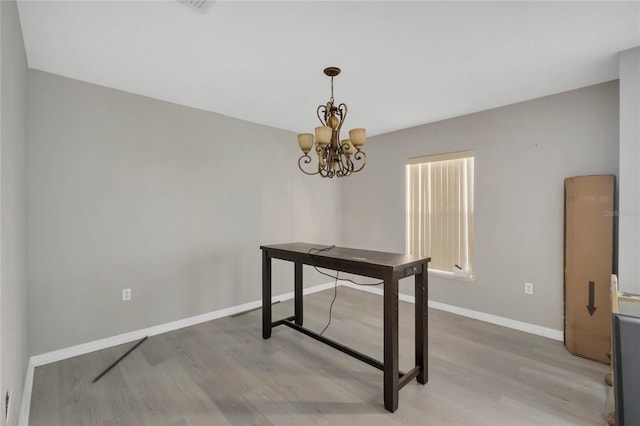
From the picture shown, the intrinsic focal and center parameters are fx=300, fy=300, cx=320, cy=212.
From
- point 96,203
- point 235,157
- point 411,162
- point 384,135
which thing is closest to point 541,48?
point 411,162

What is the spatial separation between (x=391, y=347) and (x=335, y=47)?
6.75ft

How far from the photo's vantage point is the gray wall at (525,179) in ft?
9.04

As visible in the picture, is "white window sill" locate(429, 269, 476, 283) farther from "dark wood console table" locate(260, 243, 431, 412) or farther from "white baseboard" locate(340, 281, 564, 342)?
"dark wood console table" locate(260, 243, 431, 412)

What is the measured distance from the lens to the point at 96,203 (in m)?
2.71

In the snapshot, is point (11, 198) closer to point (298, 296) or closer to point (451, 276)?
point (298, 296)

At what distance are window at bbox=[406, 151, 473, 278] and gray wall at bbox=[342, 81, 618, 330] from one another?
0.12 meters

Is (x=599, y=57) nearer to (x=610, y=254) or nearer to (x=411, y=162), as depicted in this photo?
(x=610, y=254)

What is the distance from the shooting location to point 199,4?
1670mm

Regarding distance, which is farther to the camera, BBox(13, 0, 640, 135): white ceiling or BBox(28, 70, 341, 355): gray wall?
BBox(28, 70, 341, 355): gray wall

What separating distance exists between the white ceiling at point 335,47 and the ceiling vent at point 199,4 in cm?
3

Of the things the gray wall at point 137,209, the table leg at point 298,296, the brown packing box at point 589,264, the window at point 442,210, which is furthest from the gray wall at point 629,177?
the gray wall at point 137,209

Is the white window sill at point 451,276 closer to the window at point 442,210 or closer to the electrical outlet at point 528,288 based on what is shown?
the window at point 442,210

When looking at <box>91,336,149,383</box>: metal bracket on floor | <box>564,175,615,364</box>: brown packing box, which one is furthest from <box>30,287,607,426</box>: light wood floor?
<box>564,175,615,364</box>: brown packing box

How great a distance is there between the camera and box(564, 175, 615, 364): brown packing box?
251cm
